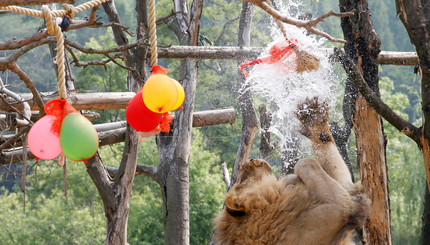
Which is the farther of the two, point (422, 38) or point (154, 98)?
point (422, 38)

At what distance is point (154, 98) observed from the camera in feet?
8.29

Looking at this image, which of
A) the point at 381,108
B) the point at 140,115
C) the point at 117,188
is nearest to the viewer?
the point at 140,115

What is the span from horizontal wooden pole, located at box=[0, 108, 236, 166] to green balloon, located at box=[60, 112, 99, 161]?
101 inches

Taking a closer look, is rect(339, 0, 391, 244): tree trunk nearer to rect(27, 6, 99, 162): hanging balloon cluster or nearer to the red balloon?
the red balloon

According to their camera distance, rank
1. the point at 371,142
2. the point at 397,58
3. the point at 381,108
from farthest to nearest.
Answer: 1. the point at 397,58
2. the point at 371,142
3. the point at 381,108

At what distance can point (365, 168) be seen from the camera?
4.60 metres

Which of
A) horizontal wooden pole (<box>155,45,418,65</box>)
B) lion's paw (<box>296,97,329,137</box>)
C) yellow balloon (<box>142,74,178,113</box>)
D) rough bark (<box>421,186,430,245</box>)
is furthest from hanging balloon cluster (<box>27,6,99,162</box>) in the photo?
rough bark (<box>421,186,430,245</box>)

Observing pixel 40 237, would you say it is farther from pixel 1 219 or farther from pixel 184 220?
pixel 184 220

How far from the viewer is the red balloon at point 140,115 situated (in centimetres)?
281

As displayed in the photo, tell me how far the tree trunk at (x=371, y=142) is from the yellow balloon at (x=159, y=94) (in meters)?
2.49

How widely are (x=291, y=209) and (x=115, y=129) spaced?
368 cm

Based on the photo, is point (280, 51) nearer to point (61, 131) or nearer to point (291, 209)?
point (291, 209)

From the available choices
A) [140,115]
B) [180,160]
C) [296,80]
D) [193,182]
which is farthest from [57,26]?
[193,182]

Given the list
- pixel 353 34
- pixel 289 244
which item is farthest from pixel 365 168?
pixel 289 244
